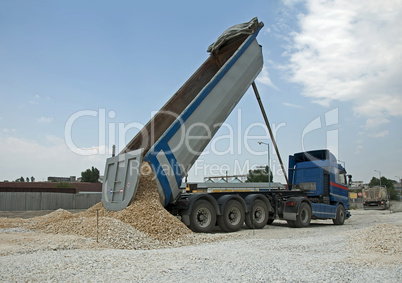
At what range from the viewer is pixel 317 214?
14.2 meters

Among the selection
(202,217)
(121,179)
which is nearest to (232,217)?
(202,217)

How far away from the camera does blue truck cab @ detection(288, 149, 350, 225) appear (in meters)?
14.8

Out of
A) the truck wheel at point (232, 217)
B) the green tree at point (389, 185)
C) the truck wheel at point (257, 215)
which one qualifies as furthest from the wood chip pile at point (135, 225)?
the green tree at point (389, 185)

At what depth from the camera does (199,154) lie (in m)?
10.7

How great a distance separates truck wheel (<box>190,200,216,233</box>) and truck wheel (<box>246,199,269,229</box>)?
1747 mm

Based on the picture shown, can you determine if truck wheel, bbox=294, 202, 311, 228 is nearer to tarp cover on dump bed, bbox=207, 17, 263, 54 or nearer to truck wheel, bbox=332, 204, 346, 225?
truck wheel, bbox=332, 204, 346, 225

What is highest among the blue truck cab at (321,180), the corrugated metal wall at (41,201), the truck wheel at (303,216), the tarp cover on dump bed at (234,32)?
the tarp cover on dump bed at (234,32)

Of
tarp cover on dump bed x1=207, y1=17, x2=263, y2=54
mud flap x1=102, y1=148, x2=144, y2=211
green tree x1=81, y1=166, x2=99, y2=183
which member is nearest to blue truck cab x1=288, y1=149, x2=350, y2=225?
tarp cover on dump bed x1=207, y1=17, x2=263, y2=54

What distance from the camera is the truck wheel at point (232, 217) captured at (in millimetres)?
10945

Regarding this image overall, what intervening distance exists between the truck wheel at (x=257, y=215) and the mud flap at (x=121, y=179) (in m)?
4.54

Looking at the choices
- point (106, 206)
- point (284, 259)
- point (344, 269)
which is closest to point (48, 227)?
point (106, 206)

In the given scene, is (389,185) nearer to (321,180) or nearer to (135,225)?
(321,180)

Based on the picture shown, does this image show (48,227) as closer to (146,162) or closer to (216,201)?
(146,162)

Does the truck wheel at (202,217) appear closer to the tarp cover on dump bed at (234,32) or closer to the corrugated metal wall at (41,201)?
the tarp cover on dump bed at (234,32)
